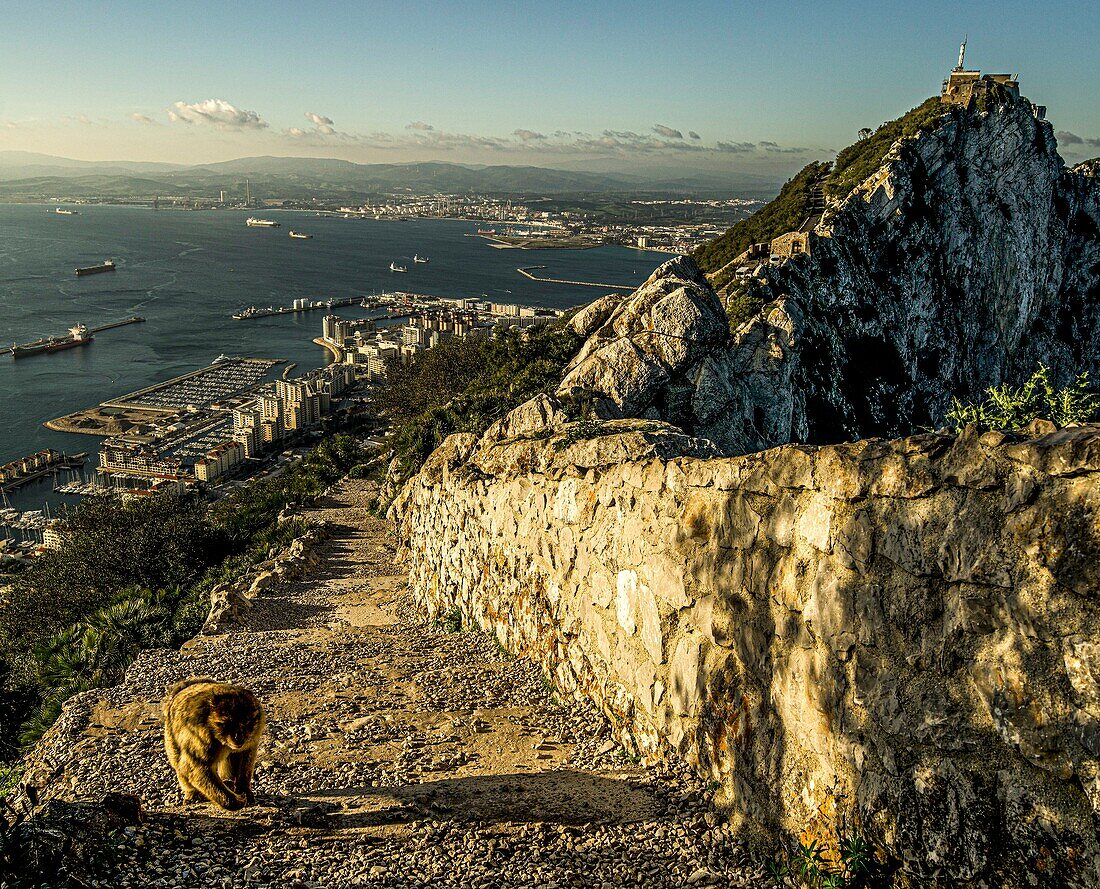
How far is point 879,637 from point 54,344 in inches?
3164

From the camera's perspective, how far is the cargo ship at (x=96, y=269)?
10944cm

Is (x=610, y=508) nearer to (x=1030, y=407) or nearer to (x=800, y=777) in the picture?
(x=800, y=777)

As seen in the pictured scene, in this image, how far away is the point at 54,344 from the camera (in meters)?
70.2

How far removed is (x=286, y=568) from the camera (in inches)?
514

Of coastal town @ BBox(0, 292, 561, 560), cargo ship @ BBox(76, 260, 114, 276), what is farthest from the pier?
cargo ship @ BBox(76, 260, 114, 276)

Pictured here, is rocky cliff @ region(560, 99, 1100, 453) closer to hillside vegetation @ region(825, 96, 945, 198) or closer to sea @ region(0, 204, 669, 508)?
hillside vegetation @ region(825, 96, 945, 198)

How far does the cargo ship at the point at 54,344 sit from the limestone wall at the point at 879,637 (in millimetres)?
76189

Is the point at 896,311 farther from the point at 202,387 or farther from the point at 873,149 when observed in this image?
the point at 202,387

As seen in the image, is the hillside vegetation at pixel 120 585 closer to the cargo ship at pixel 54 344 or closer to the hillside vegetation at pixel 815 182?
the hillside vegetation at pixel 815 182

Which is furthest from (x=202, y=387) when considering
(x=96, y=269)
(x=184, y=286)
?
(x=96, y=269)

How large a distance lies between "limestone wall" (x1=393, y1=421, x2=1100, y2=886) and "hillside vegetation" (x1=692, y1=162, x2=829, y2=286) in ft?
96.6

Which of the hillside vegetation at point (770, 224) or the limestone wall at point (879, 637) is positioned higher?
the hillside vegetation at point (770, 224)

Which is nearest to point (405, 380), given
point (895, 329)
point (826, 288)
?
point (826, 288)

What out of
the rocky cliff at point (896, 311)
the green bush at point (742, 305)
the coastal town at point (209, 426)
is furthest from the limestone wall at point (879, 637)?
the coastal town at point (209, 426)
